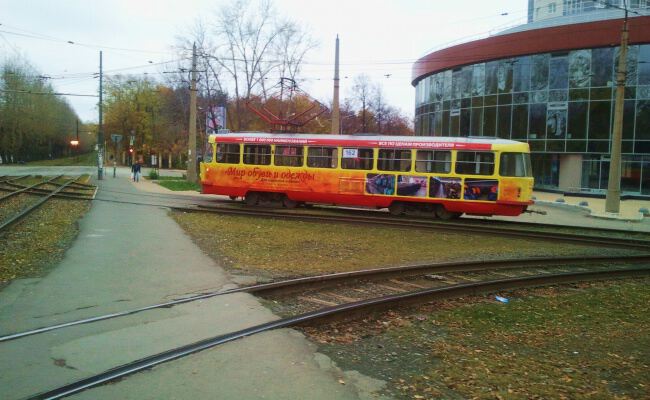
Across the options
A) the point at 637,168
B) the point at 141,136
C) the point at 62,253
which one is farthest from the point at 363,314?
the point at 141,136

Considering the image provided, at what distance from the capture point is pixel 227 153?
22359 millimetres

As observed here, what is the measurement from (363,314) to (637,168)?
1298 inches

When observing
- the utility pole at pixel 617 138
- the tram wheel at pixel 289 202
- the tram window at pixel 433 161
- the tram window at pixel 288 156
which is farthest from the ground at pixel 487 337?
the utility pole at pixel 617 138

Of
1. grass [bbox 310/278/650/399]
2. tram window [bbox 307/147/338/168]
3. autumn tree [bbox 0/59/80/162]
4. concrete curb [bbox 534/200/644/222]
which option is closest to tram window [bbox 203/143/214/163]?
tram window [bbox 307/147/338/168]

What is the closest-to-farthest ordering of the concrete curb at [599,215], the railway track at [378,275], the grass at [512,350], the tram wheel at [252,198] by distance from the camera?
the grass at [512,350] < the railway track at [378,275] < the concrete curb at [599,215] < the tram wheel at [252,198]

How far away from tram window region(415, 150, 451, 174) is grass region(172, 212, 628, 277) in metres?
3.36

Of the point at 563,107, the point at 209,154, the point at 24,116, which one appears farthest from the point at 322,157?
the point at 24,116

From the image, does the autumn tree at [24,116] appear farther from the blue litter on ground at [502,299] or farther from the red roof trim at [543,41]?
the blue litter on ground at [502,299]

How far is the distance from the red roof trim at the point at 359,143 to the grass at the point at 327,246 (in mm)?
3793

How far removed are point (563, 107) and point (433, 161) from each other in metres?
21.2

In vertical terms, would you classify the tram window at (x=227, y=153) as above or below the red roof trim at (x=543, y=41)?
below

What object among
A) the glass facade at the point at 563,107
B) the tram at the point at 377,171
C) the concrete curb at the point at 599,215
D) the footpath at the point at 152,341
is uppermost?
the glass facade at the point at 563,107

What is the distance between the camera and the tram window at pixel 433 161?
752 inches

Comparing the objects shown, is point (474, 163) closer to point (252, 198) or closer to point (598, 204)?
point (252, 198)
